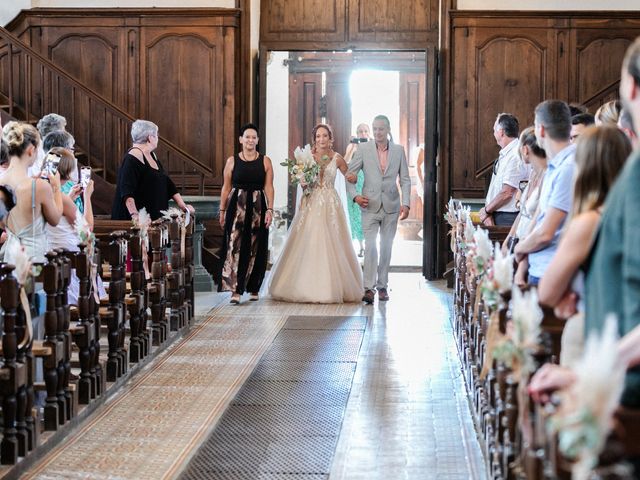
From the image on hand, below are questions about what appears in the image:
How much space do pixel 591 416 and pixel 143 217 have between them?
5.95 meters

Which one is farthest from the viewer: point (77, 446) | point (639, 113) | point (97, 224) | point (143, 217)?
point (97, 224)

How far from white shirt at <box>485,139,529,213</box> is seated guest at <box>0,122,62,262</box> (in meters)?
3.92

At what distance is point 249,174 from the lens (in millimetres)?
10375

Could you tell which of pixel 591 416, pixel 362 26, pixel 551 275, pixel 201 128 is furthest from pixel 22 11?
pixel 591 416

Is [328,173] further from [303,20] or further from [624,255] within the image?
[624,255]

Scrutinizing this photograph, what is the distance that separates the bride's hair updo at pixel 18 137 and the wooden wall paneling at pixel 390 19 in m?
7.54

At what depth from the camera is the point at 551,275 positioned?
139 inches

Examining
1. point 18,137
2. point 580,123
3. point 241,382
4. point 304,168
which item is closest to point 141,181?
point 304,168

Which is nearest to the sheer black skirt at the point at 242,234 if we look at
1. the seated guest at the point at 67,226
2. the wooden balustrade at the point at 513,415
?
the seated guest at the point at 67,226

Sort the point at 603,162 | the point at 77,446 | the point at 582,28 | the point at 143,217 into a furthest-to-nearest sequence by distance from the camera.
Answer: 1. the point at 582,28
2. the point at 143,217
3. the point at 77,446
4. the point at 603,162

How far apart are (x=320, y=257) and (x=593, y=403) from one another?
8555mm

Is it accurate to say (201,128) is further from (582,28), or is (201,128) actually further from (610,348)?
(610,348)

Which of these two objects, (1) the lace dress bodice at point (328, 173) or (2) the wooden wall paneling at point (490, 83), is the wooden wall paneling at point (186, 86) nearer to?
(1) the lace dress bodice at point (328, 173)

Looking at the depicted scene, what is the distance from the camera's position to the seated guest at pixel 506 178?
28.7 ft
